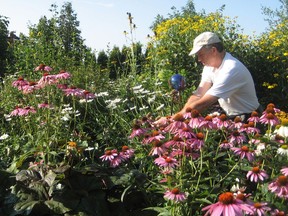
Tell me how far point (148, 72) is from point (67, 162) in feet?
11.8

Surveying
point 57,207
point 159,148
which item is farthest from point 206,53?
point 57,207

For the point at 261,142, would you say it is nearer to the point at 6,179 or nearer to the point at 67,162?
the point at 67,162

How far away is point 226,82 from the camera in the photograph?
3264 mm

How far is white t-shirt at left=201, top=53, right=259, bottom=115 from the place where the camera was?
325cm

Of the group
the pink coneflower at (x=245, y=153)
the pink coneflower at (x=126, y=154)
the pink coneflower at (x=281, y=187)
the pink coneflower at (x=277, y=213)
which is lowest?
the pink coneflower at (x=277, y=213)

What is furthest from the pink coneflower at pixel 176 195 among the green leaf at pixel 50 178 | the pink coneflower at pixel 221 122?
the green leaf at pixel 50 178

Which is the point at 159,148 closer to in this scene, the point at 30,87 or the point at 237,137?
the point at 237,137

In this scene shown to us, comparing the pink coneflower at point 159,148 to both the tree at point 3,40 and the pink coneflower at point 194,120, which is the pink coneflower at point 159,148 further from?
the tree at point 3,40

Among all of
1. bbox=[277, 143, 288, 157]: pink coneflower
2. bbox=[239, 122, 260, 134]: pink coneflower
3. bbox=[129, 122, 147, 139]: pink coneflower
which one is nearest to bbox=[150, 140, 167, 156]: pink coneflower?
bbox=[129, 122, 147, 139]: pink coneflower

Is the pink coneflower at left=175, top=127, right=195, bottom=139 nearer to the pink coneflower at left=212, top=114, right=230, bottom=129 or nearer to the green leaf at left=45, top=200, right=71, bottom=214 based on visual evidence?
the pink coneflower at left=212, top=114, right=230, bottom=129

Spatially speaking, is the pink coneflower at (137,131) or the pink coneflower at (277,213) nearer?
the pink coneflower at (277,213)

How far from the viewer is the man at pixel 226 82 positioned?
3.24m

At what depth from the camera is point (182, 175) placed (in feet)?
6.89

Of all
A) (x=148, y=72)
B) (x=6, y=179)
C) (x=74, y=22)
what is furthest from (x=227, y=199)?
(x=74, y=22)
